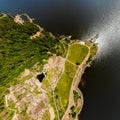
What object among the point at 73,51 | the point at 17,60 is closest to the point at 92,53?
the point at 73,51

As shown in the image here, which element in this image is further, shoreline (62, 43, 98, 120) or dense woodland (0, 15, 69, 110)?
dense woodland (0, 15, 69, 110)

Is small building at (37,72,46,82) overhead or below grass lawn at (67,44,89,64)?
below

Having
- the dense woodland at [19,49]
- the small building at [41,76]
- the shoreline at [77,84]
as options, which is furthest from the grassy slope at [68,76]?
the small building at [41,76]

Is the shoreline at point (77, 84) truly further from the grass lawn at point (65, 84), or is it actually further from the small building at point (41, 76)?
the small building at point (41, 76)

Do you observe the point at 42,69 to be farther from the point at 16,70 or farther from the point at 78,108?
the point at 78,108

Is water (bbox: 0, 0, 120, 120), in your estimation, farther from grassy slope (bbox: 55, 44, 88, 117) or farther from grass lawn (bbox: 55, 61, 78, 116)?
grass lawn (bbox: 55, 61, 78, 116)

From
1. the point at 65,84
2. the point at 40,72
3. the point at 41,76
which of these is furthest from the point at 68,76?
the point at 40,72

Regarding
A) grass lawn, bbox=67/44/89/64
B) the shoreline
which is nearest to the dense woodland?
grass lawn, bbox=67/44/89/64
